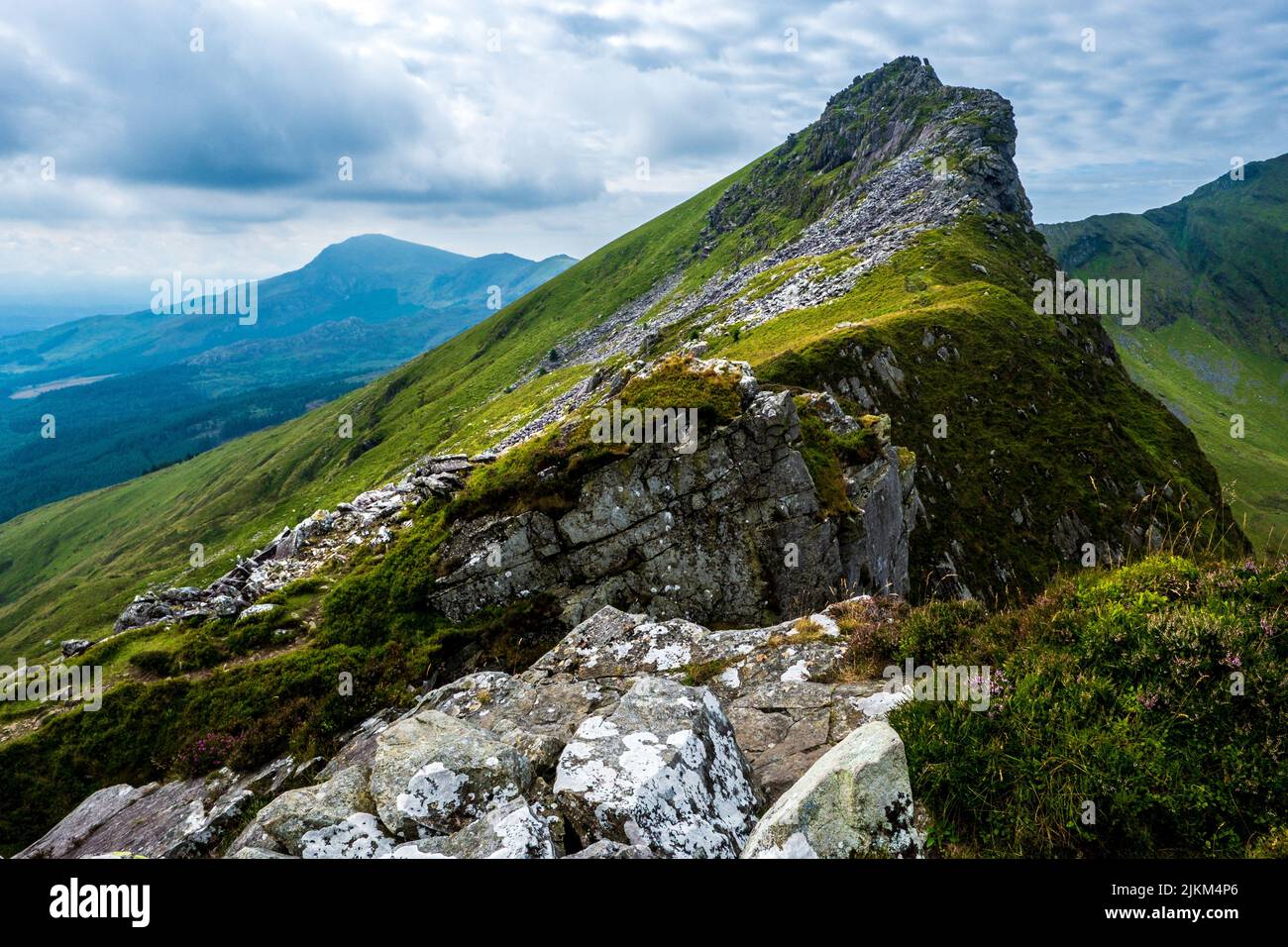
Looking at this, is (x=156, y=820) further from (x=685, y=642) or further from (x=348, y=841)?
(x=685, y=642)

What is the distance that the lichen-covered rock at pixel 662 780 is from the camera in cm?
664

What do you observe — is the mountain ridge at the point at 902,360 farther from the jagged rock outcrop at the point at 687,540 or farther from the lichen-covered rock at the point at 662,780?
the lichen-covered rock at the point at 662,780

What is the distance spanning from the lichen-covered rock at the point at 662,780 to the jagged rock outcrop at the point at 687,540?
13035mm

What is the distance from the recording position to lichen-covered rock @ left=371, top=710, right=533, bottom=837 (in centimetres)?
712

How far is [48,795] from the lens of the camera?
15.4 m

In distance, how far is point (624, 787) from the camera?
22.7 ft

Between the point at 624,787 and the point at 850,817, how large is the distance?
2569 millimetres

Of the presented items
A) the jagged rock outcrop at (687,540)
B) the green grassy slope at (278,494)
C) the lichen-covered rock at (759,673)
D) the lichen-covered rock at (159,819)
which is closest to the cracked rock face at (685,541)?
the jagged rock outcrop at (687,540)

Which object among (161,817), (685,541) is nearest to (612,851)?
(161,817)

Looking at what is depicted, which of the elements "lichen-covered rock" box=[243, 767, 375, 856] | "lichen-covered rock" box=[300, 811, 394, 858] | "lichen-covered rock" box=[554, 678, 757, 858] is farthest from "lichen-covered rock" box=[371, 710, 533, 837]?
"lichen-covered rock" box=[554, 678, 757, 858]

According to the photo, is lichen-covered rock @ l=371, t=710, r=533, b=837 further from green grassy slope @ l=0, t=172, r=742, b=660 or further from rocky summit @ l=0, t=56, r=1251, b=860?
green grassy slope @ l=0, t=172, r=742, b=660

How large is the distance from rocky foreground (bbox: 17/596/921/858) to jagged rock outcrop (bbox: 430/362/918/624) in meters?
8.88
